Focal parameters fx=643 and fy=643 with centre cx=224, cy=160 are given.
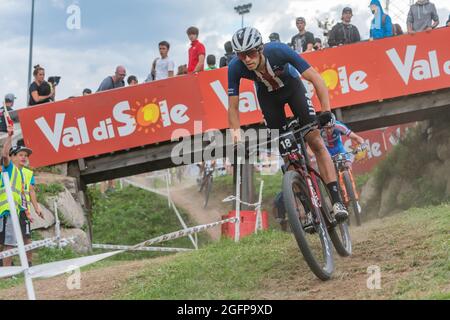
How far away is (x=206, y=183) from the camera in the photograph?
24.9 metres

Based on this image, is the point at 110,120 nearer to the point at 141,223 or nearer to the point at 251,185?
the point at 251,185

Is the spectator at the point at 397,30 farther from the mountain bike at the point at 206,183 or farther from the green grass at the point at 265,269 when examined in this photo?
the mountain bike at the point at 206,183

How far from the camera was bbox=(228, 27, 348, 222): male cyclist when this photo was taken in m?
6.00

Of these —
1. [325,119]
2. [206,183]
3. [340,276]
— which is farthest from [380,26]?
[206,183]

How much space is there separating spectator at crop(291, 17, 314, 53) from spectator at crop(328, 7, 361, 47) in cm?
56

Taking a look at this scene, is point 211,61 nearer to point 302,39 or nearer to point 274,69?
point 302,39

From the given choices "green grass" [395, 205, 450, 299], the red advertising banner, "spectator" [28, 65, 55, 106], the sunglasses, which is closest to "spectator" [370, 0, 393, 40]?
the red advertising banner

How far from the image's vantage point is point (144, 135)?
14.2 meters

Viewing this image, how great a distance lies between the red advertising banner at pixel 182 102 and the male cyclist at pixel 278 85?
24.6 feet

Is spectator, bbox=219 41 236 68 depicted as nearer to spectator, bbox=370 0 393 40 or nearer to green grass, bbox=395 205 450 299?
spectator, bbox=370 0 393 40

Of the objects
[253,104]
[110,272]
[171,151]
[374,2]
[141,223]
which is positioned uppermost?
[374,2]

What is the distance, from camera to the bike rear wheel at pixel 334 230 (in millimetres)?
6410
